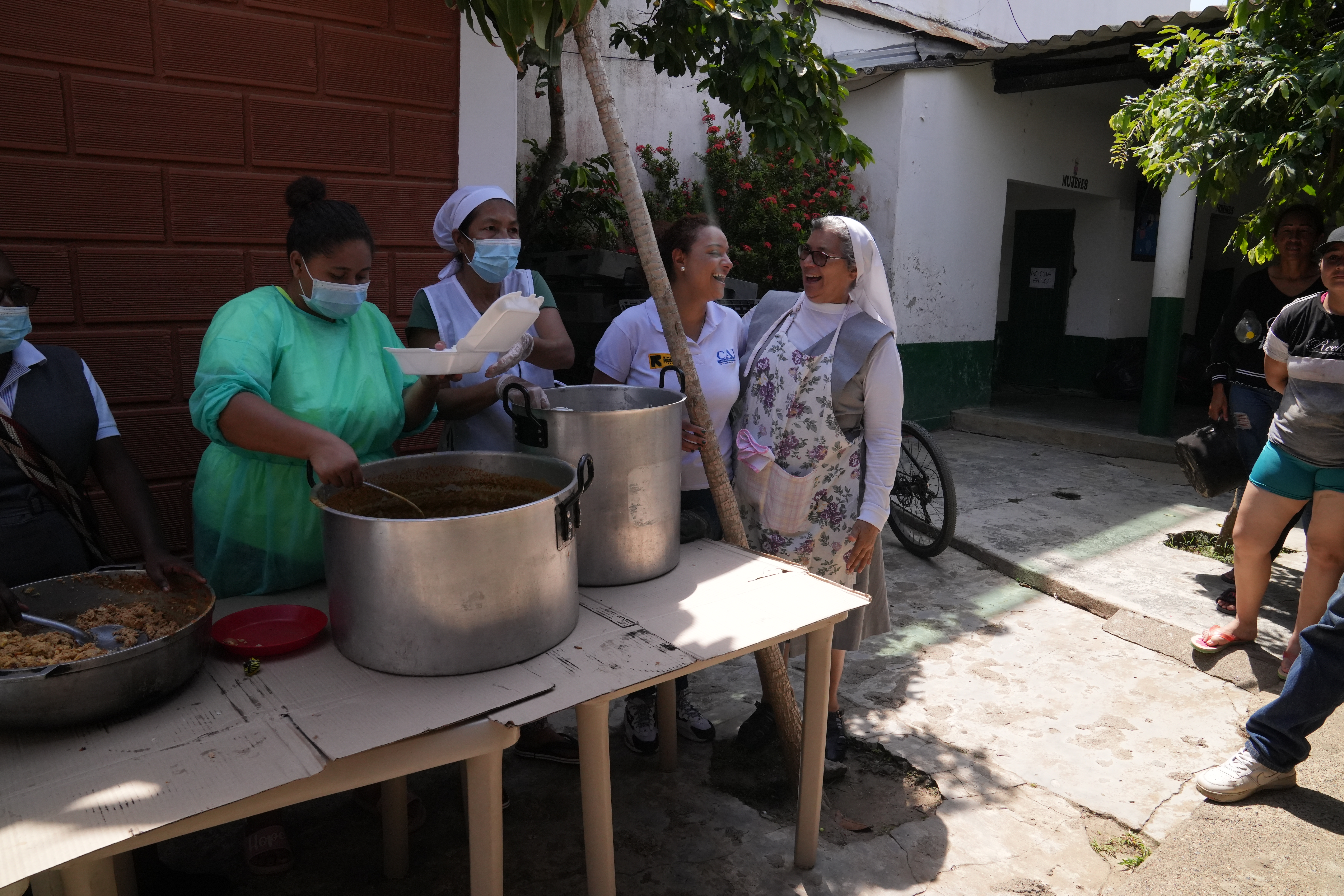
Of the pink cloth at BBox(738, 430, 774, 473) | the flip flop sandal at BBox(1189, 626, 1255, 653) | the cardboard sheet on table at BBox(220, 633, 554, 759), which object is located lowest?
the flip flop sandal at BBox(1189, 626, 1255, 653)

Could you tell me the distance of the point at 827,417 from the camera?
8.46 feet

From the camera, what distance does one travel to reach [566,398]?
227cm

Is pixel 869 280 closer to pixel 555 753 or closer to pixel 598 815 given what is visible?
pixel 598 815

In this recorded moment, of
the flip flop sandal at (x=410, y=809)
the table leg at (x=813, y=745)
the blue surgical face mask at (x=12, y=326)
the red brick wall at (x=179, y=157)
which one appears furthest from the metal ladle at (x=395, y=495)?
the red brick wall at (x=179, y=157)

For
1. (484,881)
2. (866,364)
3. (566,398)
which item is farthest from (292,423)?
(866,364)

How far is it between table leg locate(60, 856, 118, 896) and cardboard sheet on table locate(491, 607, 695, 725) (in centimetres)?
60

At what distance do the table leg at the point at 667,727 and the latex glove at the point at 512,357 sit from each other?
118 cm

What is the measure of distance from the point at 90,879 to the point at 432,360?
1.05 metres

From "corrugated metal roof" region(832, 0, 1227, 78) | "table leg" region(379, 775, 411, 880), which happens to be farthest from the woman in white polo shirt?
"corrugated metal roof" region(832, 0, 1227, 78)

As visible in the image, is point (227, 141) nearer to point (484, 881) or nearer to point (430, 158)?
point (430, 158)

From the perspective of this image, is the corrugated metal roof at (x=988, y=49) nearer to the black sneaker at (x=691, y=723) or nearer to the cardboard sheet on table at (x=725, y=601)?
the black sneaker at (x=691, y=723)

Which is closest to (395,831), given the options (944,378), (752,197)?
(752,197)

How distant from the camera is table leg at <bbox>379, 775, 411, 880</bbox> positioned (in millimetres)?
2275

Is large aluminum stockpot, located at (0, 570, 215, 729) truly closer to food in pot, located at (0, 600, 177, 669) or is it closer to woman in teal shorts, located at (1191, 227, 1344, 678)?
food in pot, located at (0, 600, 177, 669)
